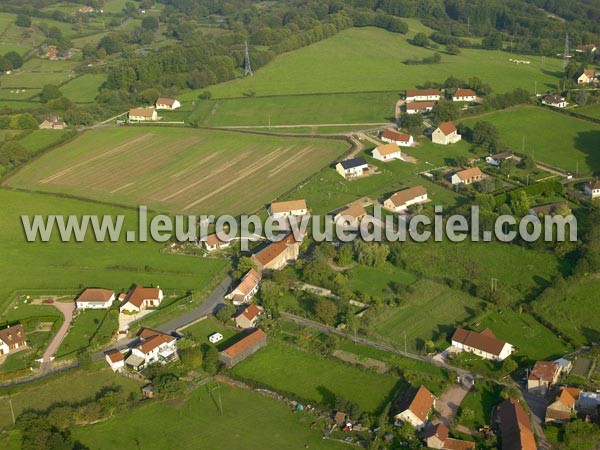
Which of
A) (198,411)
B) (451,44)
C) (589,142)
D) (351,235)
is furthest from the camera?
(451,44)

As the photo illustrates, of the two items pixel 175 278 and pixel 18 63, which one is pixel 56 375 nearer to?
pixel 175 278

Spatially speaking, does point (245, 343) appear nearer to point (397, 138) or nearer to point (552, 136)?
point (397, 138)

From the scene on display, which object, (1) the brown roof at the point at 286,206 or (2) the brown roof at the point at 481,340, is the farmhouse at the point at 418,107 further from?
(2) the brown roof at the point at 481,340

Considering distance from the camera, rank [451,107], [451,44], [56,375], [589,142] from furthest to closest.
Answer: [451,44] < [451,107] < [589,142] < [56,375]

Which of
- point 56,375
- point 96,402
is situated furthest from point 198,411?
→ point 56,375

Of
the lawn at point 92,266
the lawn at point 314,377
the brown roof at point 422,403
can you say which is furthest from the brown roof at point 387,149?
the brown roof at point 422,403

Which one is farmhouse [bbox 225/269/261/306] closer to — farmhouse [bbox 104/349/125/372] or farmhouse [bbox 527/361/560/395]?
farmhouse [bbox 104/349/125/372]
